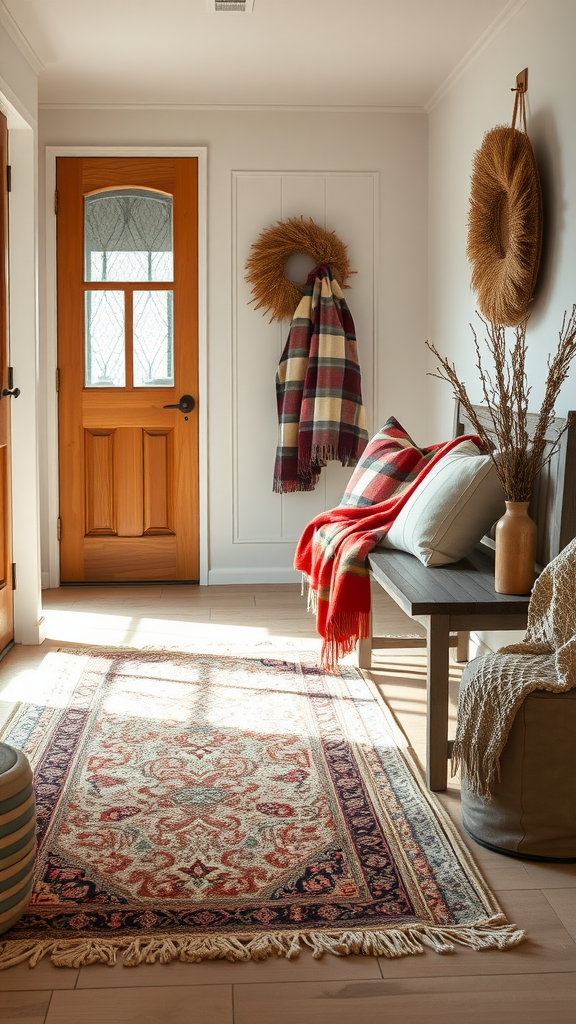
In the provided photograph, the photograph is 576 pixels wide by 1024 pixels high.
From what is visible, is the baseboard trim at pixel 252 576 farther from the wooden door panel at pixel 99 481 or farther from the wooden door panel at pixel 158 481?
the wooden door panel at pixel 99 481

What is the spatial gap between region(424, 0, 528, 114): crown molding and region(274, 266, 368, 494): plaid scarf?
38.4 inches

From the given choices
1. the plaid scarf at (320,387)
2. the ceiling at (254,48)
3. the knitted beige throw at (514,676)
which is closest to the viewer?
the knitted beige throw at (514,676)

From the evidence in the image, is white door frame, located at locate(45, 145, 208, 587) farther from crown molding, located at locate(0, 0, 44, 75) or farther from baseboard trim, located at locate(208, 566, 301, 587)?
crown molding, located at locate(0, 0, 44, 75)

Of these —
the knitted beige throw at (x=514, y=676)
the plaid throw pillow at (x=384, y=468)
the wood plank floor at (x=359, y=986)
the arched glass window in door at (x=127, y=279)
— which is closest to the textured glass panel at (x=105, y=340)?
the arched glass window in door at (x=127, y=279)

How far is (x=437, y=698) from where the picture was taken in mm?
2559

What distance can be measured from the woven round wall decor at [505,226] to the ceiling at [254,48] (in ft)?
2.07

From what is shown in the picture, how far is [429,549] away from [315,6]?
84.2 inches

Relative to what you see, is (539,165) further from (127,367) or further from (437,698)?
(127,367)

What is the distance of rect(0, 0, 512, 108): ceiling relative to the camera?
3709 millimetres

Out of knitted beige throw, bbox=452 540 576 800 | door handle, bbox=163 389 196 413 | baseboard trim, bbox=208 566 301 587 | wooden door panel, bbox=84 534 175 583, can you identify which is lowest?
baseboard trim, bbox=208 566 301 587

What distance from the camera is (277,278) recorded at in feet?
16.6

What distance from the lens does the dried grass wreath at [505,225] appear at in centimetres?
322

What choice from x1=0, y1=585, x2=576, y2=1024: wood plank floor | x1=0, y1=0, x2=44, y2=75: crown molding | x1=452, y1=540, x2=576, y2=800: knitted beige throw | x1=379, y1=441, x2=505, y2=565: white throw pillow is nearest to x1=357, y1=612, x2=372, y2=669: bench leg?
x1=379, y1=441, x2=505, y2=565: white throw pillow

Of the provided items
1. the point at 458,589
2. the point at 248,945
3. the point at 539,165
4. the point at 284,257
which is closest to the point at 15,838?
the point at 248,945
